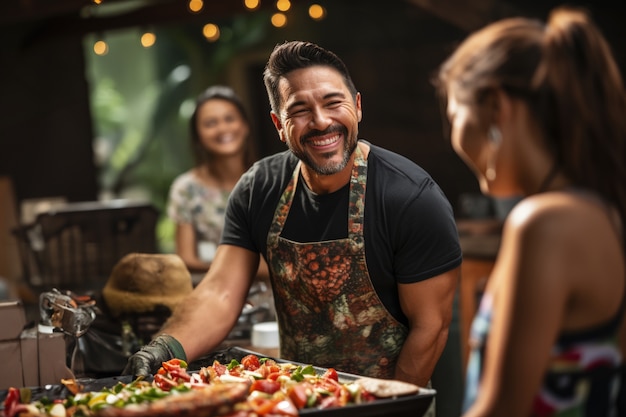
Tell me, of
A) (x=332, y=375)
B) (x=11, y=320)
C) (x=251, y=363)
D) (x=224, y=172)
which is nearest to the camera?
(x=332, y=375)

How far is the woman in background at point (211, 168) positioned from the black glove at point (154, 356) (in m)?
2.35

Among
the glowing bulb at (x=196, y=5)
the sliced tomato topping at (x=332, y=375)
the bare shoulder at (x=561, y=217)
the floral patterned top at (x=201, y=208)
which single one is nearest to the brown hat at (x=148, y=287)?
the sliced tomato topping at (x=332, y=375)

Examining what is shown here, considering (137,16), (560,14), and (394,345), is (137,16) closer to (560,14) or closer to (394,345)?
(394,345)

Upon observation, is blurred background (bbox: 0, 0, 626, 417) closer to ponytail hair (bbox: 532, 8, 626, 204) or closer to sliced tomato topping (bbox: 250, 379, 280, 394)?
sliced tomato topping (bbox: 250, 379, 280, 394)

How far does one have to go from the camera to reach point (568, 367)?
1.96 metres

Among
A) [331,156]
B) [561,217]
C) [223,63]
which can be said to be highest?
[223,63]

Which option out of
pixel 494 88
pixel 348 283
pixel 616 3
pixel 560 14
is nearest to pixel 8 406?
pixel 348 283

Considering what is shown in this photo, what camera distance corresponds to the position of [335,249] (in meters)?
3.26

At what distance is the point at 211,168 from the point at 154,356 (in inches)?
110

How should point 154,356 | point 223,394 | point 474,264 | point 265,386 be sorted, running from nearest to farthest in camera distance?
1. point 223,394
2. point 265,386
3. point 154,356
4. point 474,264

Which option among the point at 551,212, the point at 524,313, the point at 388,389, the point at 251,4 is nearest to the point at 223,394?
the point at 388,389

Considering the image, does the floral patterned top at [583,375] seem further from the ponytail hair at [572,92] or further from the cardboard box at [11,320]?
the cardboard box at [11,320]

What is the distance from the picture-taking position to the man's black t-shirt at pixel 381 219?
3160 millimetres

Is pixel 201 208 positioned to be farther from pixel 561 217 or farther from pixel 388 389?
pixel 561 217
